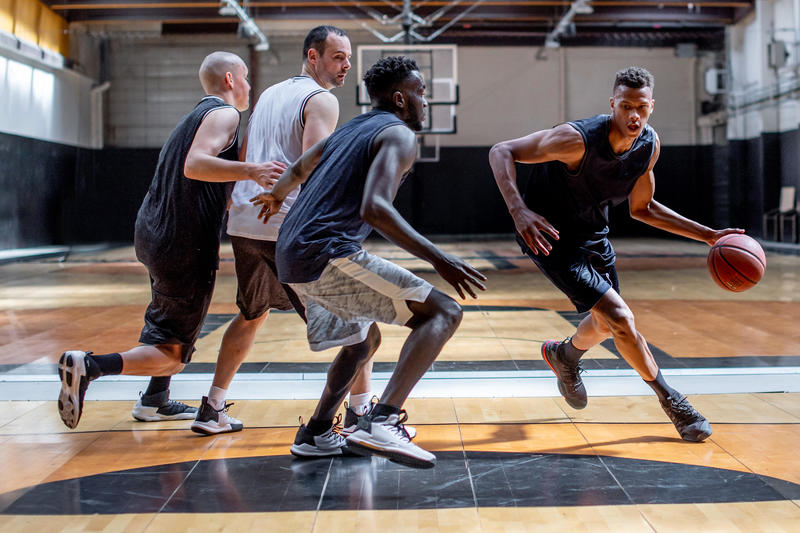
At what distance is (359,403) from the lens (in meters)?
3.06

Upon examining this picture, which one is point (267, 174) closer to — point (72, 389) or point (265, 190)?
point (265, 190)

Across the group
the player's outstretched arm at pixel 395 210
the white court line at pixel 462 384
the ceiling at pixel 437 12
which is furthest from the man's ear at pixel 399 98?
the ceiling at pixel 437 12

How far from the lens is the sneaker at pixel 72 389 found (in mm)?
2852

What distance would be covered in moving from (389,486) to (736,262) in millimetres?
1690

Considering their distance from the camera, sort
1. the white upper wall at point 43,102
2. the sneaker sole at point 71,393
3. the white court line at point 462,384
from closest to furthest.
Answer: the sneaker sole at point 71,393 < the white court line at point 462,384 < the white upper wall at point 43,102

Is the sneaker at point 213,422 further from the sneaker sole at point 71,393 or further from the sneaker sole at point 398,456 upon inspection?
the sneaker sole at point 398,456

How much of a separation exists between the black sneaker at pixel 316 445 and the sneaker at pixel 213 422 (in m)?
0.42

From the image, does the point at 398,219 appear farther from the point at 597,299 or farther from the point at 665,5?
the point at 665,5

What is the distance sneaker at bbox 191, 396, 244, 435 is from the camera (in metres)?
3.07

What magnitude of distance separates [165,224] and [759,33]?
16.8 meters

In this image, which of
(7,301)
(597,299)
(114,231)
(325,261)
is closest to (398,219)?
(325,261)

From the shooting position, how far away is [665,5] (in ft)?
57.9

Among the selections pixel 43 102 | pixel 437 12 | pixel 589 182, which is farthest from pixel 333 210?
pixel 43 102

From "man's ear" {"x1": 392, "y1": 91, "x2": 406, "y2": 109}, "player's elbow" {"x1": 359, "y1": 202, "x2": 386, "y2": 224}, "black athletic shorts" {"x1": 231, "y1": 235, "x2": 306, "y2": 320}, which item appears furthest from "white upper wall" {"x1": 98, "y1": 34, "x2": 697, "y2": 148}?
"player's elbow" {"x1": 359, "y1": 202, "x2": 386, "y2": 224}
